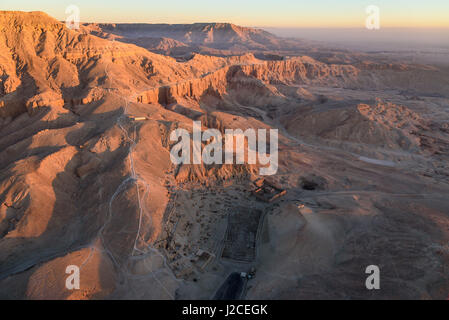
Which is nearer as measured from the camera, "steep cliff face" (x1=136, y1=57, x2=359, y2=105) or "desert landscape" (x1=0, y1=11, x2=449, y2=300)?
"desert landscape" (x1=0, y1=11, x2=449, y2=300)

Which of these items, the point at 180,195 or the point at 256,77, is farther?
the point at 256,77

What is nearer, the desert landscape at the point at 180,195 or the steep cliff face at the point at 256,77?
the desert landscape at the point at 180,195

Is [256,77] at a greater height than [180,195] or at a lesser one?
greater

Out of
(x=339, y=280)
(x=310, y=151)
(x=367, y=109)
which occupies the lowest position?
(x=339, y=280)

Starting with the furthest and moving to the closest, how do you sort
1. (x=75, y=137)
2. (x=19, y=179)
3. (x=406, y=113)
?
1. (x=406, y=113)
2. (x=75, y=137)
3. (x=19, y=179)

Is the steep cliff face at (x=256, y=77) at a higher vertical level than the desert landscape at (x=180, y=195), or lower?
higher

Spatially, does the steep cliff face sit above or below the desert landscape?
above

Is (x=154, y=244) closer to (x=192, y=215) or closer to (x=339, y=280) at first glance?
(x=192, y=215)
